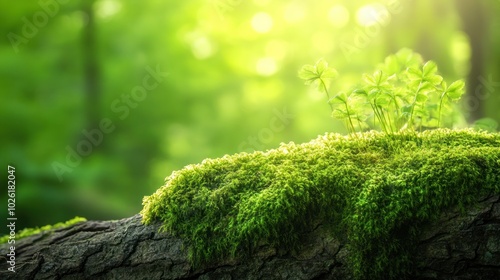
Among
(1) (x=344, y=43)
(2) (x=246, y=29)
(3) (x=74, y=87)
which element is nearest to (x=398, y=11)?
(1) (x=344, y=43)

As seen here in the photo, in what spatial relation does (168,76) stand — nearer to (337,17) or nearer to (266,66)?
(266,66)

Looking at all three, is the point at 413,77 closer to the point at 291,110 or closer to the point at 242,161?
the point at 242,161

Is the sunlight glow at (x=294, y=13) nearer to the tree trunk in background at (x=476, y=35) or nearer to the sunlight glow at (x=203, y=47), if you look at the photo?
the sunlight glow at (x=203, y=47)

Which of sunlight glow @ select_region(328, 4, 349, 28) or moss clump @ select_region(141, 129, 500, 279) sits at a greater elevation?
sunlight glow @ select_region(328, 4, 349, 28)

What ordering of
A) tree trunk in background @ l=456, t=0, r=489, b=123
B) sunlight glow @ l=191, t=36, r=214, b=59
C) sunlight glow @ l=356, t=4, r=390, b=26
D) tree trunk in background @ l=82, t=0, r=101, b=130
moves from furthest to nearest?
sunlight glow @ l=191, t=36, r=214, b=59, tree trunk in background @ l=82, t=0, r=101, b=130, sunlight glow @ l=356, t=4, r=390, b=26, tree trunk in background @ l=456, t=0, r=489, b=123

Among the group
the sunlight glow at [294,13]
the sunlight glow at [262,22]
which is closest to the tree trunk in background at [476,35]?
the sunlight glow at [262,22]

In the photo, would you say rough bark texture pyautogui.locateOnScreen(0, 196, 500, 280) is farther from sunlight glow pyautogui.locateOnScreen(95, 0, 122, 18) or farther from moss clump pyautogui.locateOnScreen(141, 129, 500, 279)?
sunlight glow pyautogui.locateOnScreen(95, 0, 122, 18)

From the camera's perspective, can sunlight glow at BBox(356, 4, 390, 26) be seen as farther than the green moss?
Yes

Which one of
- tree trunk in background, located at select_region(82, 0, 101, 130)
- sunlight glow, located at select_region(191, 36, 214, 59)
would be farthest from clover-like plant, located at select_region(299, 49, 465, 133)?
sunlight glow, located at select_region(191, 36, 214, 59)
